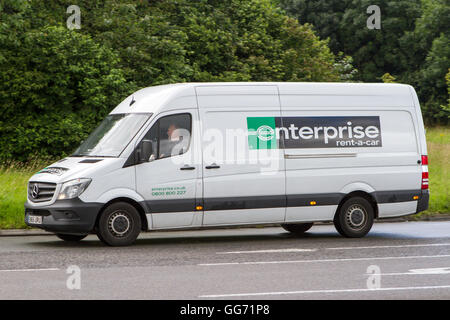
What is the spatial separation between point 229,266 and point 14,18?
17.3 metres

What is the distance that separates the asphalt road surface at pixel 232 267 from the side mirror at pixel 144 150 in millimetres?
1341

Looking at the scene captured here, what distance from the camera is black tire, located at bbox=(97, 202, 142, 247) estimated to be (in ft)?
42.9

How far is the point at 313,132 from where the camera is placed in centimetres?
1461

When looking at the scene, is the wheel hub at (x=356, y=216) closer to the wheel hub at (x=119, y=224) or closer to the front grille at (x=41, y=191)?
the wheel hub at (x=119, y=224)

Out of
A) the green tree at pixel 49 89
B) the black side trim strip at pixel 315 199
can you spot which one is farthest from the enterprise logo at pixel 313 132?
the green tree at pixel 49 89

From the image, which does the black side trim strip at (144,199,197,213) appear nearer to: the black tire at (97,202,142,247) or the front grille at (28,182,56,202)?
the black tire at (97,202,142,247)

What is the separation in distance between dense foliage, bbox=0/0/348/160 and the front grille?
11232mm

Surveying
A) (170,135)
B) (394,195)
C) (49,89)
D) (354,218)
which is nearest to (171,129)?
(170,135)

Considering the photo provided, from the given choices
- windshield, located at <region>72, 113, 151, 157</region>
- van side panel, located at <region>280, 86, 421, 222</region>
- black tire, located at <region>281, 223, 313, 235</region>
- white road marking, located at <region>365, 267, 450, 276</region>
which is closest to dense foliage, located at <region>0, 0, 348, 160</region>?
black tire, located at <region>281, 223, 313, 235</region>

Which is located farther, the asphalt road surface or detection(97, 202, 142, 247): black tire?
detection(97, 202, 142, 247): black tire

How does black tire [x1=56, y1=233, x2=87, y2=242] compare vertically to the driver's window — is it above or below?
below

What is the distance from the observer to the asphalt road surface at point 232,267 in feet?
29.3
